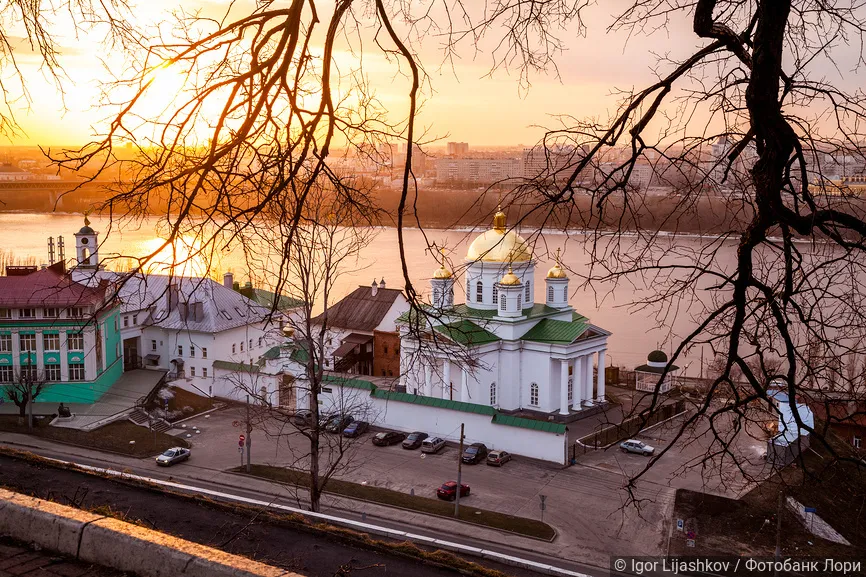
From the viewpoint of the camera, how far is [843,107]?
8.91 feet

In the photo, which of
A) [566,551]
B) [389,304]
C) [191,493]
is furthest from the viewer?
[389,304]

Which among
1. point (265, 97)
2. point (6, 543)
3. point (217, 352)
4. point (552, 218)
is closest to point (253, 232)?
point (265, 97)

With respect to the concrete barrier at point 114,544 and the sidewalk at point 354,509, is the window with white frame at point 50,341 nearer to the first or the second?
the sidewalk at point 354,509

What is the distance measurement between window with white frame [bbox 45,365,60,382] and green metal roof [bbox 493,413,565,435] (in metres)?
10.5

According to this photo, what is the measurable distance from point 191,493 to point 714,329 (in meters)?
4.66

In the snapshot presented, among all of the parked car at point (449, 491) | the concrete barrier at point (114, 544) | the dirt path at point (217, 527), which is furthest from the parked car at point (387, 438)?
the concrete barrier at point (114, 544)

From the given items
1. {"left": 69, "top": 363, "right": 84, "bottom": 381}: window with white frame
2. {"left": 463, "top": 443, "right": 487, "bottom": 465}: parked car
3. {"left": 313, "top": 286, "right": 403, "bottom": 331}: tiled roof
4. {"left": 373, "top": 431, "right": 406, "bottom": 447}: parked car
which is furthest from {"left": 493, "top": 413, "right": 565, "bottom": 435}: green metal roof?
{"left": 69, "top": 363, "right": 84, "bottom": 381}: window with white frame

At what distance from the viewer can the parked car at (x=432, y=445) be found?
18.3m

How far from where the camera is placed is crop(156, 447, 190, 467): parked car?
16.8m

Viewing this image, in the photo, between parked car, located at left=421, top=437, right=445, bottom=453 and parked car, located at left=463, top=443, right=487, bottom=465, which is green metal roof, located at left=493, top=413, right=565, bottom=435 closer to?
parked car, located at left=463, top=443, right=487, bottom=465

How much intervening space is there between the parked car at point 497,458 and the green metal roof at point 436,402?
3.31ft

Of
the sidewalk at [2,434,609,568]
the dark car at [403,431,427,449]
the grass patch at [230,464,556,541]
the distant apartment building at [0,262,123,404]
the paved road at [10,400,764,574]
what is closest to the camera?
the sidewalk at [2,434,609,568]

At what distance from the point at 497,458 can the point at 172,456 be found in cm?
659

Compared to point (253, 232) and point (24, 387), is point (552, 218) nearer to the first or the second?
point (253, 232)
